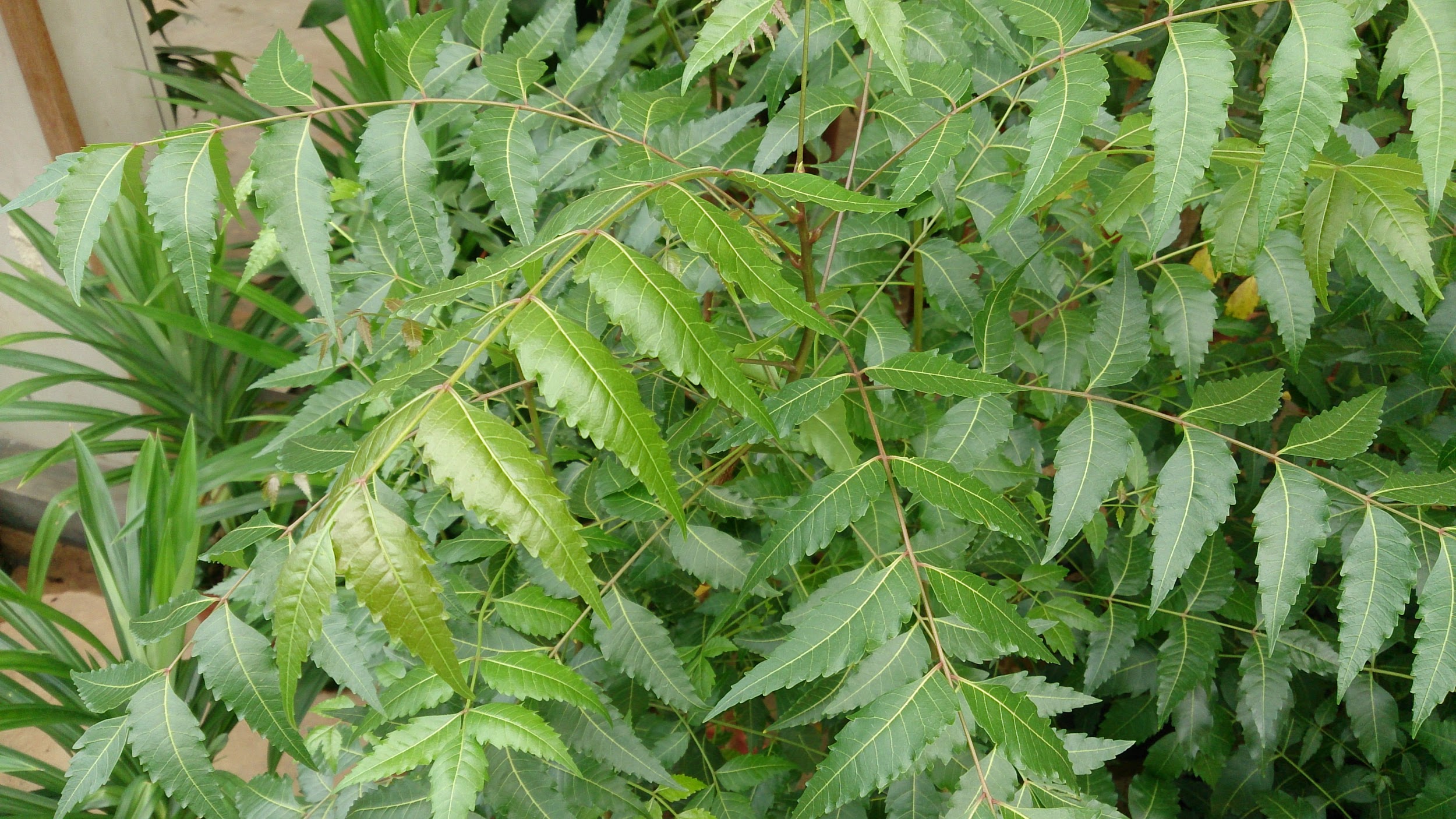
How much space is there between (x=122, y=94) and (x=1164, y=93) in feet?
7.83

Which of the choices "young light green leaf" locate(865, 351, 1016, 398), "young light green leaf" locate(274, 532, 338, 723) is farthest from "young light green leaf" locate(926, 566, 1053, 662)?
"young light green leaf" locate(274, 532, 338, 723)

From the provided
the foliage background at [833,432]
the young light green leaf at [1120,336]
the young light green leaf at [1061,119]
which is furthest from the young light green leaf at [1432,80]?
the young light green leaf at [1120,336]

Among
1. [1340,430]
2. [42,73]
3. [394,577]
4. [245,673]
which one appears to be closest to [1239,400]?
[1340,430]

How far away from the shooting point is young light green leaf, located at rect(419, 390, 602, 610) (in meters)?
0.43

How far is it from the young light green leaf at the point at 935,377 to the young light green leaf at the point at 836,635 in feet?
0.39

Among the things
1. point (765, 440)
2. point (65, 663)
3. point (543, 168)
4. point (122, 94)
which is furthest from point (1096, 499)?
point (122, 94)

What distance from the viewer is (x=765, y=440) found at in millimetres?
782

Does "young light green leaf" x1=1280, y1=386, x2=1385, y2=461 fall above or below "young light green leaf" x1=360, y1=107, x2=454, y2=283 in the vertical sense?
below

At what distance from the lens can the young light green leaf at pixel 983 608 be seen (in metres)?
0.55

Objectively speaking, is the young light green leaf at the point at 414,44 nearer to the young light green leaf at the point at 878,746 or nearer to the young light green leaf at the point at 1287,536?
the young light green leaf at the point at 878,746

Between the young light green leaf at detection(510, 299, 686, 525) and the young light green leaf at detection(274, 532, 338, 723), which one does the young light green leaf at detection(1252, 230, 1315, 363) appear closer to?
the young light green leaf at detection(510, 299, 686, 525)

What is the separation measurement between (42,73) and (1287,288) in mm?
2229

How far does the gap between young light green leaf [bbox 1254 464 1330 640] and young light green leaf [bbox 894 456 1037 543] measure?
0.13 metres

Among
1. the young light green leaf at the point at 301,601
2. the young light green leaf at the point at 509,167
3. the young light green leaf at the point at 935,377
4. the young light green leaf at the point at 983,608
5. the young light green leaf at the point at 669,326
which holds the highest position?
the young light green leaf at the point at 509,167
